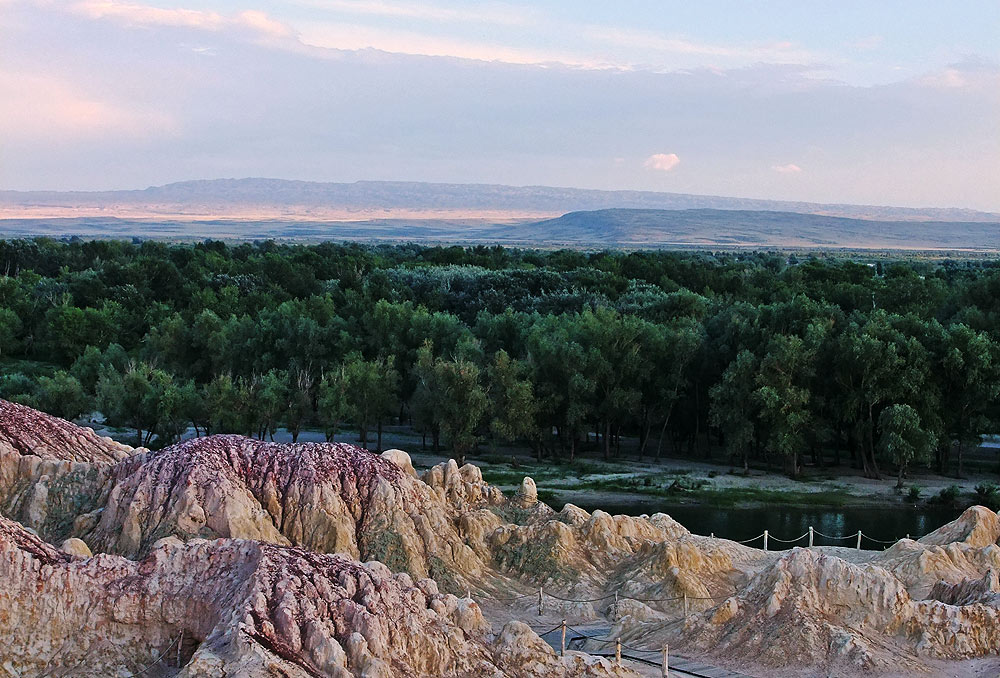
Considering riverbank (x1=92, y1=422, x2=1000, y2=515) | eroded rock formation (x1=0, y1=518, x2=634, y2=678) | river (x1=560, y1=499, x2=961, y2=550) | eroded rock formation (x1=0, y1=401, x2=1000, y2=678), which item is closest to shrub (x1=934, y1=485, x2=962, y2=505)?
riverbank (x1=92, y1=422, x2=1000, y2=515)

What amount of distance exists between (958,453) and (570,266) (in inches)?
2184

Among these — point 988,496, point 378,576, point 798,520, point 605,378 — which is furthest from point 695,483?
point 378,576

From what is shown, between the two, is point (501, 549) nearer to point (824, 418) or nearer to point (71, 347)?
point (824, 418)

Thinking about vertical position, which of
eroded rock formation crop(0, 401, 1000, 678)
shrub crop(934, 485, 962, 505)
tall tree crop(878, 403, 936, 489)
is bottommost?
shrub crop(934, 485, 962, 505)

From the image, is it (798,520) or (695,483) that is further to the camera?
(695,483)

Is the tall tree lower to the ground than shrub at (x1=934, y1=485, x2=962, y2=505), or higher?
higher

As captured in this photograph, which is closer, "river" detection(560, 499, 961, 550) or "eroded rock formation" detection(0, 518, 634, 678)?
"eroded rock formation" detection(0, 518, 634, 678)

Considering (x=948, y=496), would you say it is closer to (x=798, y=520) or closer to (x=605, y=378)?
(x=798, y=520)

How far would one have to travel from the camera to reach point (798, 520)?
152 feet

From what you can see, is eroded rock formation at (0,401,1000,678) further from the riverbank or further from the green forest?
the green forest

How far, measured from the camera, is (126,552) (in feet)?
85.8

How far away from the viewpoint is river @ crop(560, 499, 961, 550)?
43375 millimetres

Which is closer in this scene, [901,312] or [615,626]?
[615,626]

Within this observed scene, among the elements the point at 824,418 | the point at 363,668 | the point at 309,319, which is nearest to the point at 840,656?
the point at 363,668
